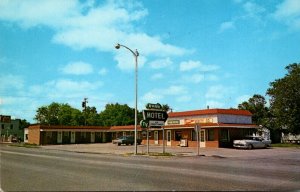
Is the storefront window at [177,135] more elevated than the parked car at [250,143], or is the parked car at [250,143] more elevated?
the storefront window at [177,135]

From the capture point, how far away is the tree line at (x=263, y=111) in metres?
55.4

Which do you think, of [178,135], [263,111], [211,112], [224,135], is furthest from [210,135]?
[263,111]

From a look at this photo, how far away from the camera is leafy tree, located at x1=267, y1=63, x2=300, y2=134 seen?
5509 cm

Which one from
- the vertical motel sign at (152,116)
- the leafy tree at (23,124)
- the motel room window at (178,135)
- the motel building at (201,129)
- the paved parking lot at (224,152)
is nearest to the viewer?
the paved parking lot at (224,152)

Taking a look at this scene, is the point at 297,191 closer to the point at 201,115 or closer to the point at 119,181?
the point at 119,181

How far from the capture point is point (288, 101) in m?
55.9

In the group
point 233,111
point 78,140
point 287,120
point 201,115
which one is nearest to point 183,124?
point 201,115

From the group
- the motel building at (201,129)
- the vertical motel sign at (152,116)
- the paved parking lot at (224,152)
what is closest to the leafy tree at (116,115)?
the motel building at (201,129)

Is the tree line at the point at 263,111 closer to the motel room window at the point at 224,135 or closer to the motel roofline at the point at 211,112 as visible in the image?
the motel roofline at the point at 211,112

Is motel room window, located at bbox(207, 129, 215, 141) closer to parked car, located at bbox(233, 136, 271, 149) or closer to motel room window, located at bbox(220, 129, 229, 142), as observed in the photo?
motel room window, located at bbox(220, 129, 229, 142)

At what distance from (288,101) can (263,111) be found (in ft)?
61.0

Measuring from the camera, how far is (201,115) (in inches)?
1949

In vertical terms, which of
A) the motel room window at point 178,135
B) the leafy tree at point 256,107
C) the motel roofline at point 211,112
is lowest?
the motel room window at point 178,135

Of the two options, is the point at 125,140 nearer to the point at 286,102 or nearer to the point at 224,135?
the point at 224,135
